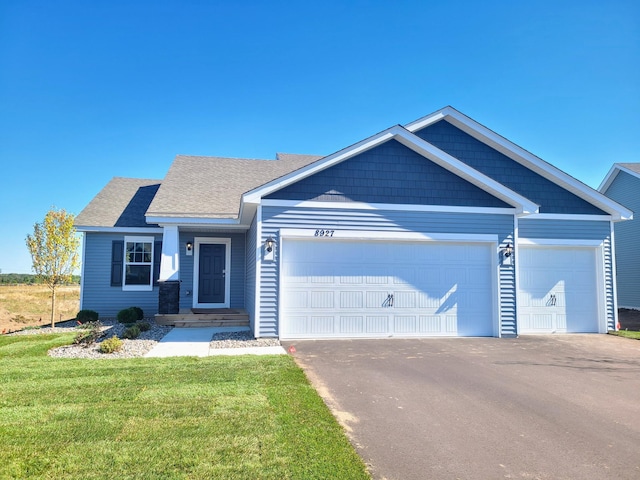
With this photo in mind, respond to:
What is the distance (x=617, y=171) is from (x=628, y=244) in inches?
137

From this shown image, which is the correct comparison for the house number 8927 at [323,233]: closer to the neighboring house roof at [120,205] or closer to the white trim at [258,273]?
the white trim at [258,273]

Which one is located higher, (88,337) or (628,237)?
(628,237)

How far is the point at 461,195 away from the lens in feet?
32.8

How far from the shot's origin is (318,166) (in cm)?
929

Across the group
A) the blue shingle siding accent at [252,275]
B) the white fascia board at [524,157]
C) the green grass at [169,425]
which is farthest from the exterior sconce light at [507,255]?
the green grass at [169,425]

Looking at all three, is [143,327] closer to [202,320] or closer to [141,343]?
[202,320]

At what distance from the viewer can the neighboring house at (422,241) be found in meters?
9.36

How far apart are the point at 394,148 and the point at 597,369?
6.11 meters

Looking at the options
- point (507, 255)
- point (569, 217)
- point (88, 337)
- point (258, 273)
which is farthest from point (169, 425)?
point (569, 217)

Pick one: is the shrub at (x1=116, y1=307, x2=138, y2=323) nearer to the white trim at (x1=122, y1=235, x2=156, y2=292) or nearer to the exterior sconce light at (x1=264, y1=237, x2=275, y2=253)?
the white trim at (x1=122, y1=235, x2=156, y2=292)

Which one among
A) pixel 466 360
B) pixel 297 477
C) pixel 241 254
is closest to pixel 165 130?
pixel 241 254

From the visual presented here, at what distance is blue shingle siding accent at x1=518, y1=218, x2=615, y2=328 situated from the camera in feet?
36.1

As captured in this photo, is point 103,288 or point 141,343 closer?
point 141,343

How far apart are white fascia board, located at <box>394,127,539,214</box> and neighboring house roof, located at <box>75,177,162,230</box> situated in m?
9.01
